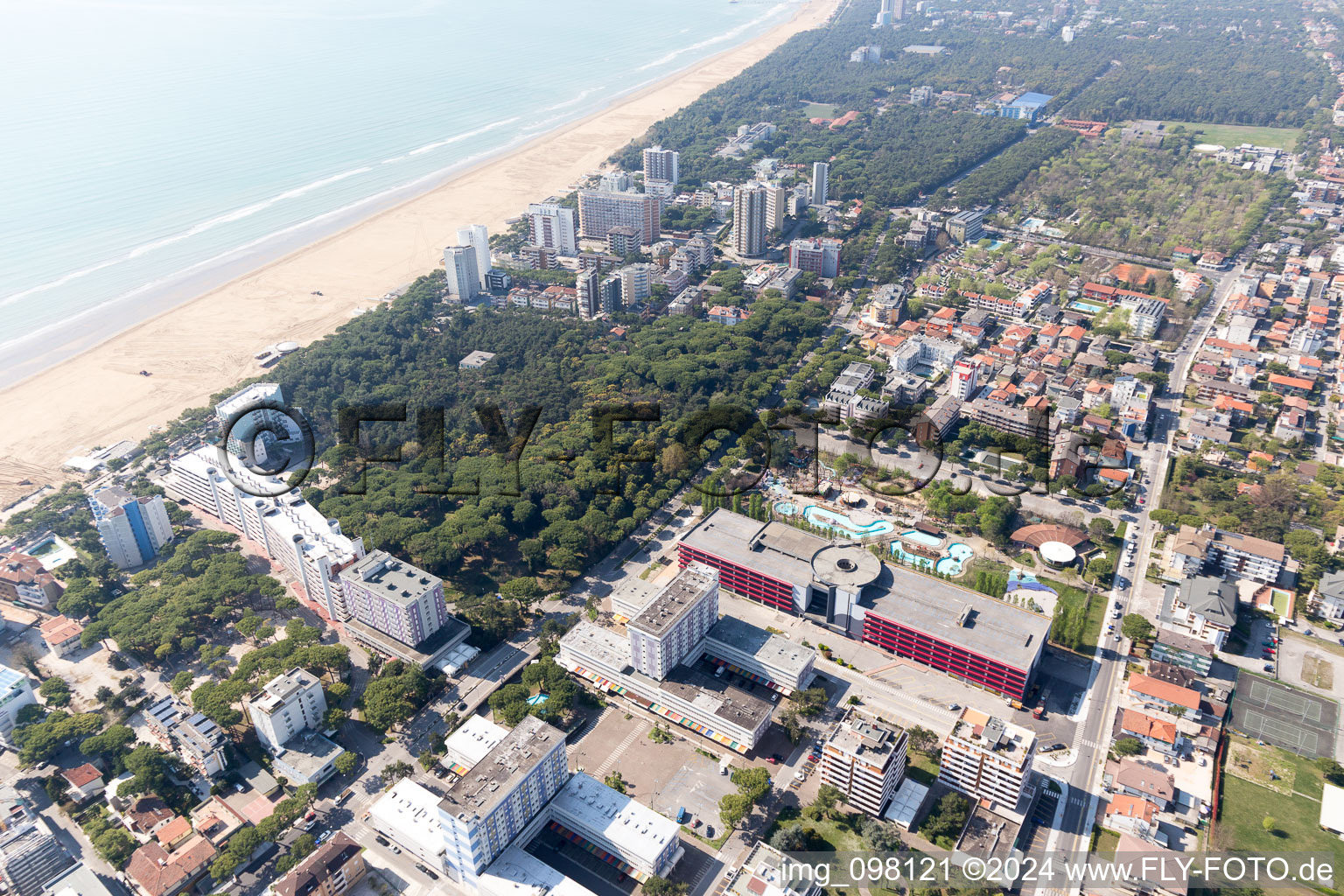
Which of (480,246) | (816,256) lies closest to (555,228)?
(480,246)

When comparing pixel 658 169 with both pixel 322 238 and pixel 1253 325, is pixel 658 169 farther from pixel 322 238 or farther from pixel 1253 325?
pixel 1253 325

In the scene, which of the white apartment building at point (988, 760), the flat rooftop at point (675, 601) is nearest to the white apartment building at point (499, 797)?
the flat rooftop at point (675, 601)

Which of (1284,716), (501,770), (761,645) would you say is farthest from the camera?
(761,645)

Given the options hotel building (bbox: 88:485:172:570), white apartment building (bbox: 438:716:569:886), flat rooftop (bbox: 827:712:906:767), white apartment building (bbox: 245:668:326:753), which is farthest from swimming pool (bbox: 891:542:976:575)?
hotel building (bbox: 88:485:172:570)

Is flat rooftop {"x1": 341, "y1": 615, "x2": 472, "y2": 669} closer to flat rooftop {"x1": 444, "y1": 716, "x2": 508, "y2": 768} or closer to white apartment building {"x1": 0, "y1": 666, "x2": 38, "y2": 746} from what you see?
flat rooftop {"x1": 444, "y1": 716, "x2": 508, "y2": 768}

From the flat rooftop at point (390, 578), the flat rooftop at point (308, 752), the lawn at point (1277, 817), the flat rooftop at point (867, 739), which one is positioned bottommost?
the lawn at point (1277, 817)

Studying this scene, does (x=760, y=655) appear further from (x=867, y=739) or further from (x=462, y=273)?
(x=462, y=273)

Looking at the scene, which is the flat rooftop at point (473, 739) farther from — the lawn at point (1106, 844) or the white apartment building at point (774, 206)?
the white apartment building at point (774, 206)
